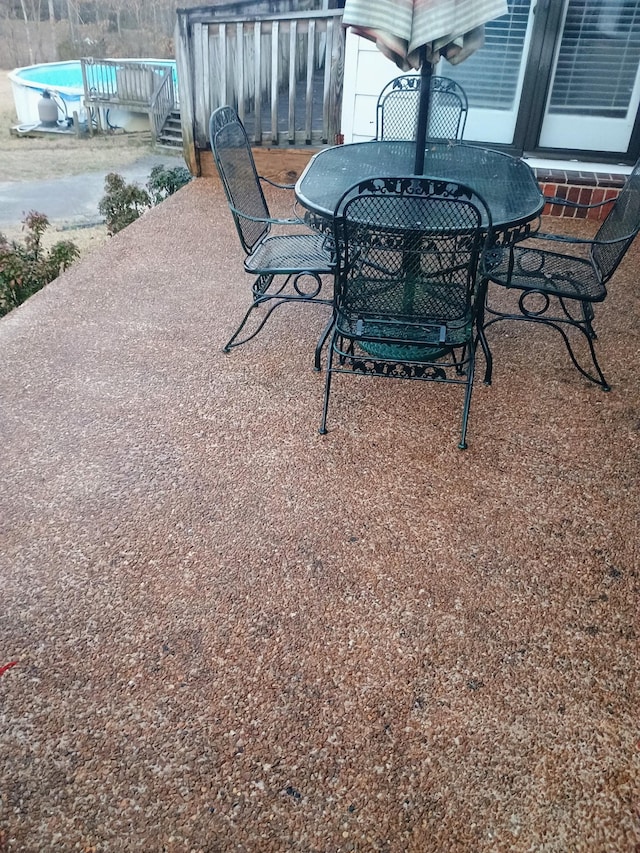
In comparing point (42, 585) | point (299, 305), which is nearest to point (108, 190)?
point (299, 305)

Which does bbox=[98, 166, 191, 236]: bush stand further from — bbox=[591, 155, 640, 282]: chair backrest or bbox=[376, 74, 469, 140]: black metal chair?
bbox=[591, 155, 640, 282]: chair backrest

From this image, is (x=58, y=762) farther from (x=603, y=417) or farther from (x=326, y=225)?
(x=603, y=417)

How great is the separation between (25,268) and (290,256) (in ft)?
7.34

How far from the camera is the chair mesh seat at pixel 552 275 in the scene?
2.48 meters

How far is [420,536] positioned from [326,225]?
1194 mm

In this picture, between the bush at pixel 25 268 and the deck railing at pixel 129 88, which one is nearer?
the bush at pixel 25 268

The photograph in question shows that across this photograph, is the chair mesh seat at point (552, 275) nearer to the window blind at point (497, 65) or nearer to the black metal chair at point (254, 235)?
the black metal chair at point (254, 235)

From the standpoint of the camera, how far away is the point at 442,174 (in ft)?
9.27

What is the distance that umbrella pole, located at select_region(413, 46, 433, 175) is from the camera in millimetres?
2414

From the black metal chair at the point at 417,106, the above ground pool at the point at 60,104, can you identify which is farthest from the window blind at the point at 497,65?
the above ground pool at the point at 60,104

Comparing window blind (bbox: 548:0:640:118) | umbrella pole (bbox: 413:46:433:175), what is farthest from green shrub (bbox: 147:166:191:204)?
umbrella pole (bbox: 413:46:433:175)

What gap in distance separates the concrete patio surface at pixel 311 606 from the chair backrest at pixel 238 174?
58 cm

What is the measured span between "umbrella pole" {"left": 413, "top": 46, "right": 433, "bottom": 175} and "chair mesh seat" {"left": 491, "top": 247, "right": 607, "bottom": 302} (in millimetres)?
542

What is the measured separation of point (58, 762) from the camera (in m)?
1.41
